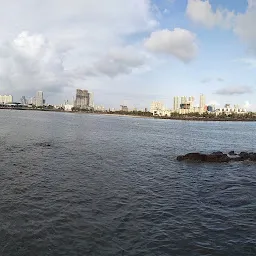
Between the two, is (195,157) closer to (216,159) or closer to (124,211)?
(216,159)

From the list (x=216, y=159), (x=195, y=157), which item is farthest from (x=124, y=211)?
(x=216, y=159)

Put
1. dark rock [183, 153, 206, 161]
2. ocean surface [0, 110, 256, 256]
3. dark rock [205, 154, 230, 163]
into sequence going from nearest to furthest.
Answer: ocean surface [0, 110, 256, 256]
dark rock [205, 154, 230, 163]
dark rock [183, 153, 206, 161]

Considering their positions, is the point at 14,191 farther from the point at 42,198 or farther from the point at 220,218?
the point at 220,218

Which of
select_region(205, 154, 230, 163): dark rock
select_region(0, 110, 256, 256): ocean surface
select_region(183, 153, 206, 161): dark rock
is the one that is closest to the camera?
select_region(0, 110, 256, 256): ocean surface

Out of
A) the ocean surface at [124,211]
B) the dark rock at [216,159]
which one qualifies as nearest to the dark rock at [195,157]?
the dark rock at [216,159]

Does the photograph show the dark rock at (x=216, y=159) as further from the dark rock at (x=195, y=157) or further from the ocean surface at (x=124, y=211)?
the ocean surface at (x=124, y=211)

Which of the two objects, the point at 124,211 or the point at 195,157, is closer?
the point at 124,211

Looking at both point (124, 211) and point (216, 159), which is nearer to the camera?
point (124, 211)

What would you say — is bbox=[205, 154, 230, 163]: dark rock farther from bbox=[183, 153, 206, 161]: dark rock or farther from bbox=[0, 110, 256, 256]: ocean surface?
bbox=[0, 110, 256, 256]: ocean surface

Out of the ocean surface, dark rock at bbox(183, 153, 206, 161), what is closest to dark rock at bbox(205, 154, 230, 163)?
dark rock at bbox(183, 153, 206, 161)

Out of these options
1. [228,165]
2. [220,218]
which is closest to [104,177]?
[220,218]

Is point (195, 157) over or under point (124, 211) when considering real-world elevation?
over

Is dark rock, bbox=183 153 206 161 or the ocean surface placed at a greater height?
dark rock, bbox=183 153 206 161
